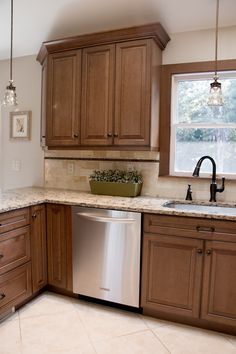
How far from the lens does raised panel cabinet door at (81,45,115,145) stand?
2482 millimetres

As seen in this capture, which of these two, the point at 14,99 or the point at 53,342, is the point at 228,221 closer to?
the point at 53,342

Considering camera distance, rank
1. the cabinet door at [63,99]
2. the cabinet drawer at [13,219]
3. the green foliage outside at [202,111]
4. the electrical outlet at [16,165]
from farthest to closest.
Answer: the electrical outlet at [16,165] < the cabinet door at [63,99] < the green foliage outside at [202,111] < the cabinet drawer at [13,219]

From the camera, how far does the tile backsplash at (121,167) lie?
255 centimetres

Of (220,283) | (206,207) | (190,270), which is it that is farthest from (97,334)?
(206,207)

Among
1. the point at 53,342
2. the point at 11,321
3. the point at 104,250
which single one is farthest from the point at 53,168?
the point at 53,342

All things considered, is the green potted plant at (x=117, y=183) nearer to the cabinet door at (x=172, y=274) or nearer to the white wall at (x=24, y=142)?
the cabinet door at (x=172, y=274)

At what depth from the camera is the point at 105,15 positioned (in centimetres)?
240

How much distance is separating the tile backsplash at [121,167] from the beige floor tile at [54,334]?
4.21 feet

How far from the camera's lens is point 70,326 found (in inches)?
82.0

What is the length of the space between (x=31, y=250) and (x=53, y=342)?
735 mm

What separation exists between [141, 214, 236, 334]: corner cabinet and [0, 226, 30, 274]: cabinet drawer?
38.0 inches

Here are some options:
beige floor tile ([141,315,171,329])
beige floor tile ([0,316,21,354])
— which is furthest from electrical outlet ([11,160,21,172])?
beige floor tile ([141,315,171,329])

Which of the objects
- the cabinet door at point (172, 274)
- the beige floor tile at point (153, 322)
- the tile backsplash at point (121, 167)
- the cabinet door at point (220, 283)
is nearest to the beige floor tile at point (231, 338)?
the cabinet door at point (220, 283)

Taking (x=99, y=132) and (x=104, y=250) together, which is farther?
(x=99, y=132)
